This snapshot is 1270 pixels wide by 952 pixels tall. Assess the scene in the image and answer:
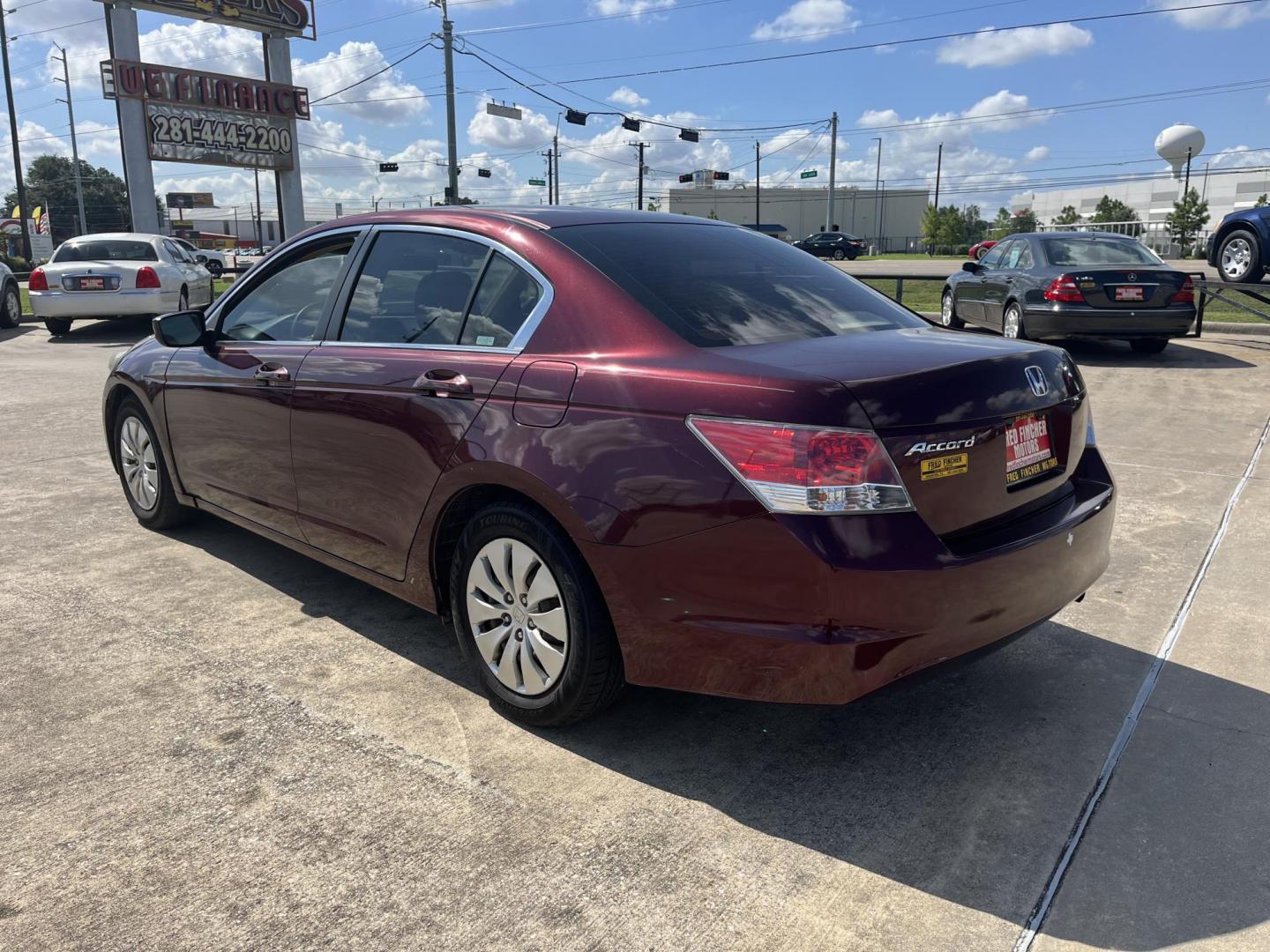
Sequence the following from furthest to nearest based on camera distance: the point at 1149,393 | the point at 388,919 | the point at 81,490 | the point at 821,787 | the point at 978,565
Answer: the point at 1149,393, the point at 81,490, the point at 821,787, the point at 978,565, the point at 388,919

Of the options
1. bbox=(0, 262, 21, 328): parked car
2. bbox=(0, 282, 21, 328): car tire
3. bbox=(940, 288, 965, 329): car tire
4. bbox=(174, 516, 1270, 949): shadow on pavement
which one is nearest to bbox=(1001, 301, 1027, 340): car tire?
bbox=(940, 288, 965, 329): car tire

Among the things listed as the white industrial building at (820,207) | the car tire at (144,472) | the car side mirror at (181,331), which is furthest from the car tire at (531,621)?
the white industrial building at (820,207)

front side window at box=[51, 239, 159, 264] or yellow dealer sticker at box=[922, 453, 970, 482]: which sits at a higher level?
front side window at box=[51, 239, 159, 264]

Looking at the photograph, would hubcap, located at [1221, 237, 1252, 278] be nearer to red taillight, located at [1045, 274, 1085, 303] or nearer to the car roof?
red taillight, located at [1045, 274, 1085, 303]

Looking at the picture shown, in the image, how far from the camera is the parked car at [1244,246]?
13750mm

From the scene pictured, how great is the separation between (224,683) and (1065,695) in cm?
293

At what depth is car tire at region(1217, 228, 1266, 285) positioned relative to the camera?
1389 centimetres

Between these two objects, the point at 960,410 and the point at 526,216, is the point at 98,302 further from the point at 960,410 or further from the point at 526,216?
the point at 960,410

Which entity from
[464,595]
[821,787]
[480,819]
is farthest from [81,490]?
[821,787]

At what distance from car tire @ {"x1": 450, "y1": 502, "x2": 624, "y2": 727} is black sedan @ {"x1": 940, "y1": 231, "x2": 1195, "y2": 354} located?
930 cm

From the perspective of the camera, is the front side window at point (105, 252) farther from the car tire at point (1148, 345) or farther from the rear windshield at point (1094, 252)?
the car tire at point (1148, 345)

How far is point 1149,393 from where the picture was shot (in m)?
9.12

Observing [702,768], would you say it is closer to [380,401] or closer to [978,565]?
[978,565]

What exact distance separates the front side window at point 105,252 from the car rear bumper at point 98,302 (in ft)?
2.32
